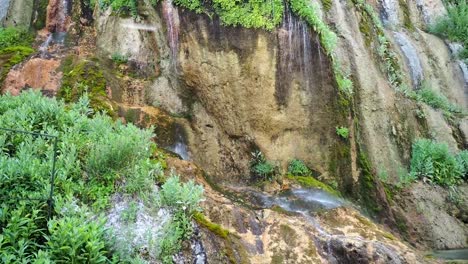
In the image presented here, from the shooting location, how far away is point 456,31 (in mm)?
16641

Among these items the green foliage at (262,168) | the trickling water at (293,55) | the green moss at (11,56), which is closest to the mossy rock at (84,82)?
the green moss at (11,56)

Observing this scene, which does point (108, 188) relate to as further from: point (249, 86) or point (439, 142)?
point (439, 142)

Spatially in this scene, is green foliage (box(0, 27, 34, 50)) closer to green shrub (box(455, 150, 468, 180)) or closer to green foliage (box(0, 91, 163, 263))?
green foliage (box(0, 91, 163, 263))

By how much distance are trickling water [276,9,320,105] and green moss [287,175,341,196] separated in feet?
5.54

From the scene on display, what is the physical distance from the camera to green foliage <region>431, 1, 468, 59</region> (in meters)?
16.6

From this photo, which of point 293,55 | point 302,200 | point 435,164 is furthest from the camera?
point 435,164

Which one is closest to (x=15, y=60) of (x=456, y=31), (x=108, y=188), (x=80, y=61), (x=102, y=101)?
(x=80, y=61)

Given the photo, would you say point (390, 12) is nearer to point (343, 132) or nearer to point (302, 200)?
point (343, 132)

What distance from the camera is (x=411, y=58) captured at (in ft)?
49.4

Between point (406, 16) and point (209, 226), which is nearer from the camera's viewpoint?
point (209, 226)

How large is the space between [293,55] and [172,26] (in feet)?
9.30

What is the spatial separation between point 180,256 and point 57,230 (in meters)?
1.43

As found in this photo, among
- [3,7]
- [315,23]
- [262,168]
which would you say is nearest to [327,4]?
[315,23]

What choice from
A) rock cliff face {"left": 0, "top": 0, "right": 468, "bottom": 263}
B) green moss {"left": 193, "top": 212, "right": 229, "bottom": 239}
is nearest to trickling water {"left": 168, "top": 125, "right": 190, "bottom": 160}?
rock cliff face {"left": 0, "top": 0, "right": 468, "bottom": 263}
